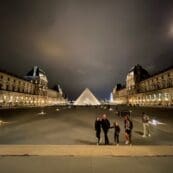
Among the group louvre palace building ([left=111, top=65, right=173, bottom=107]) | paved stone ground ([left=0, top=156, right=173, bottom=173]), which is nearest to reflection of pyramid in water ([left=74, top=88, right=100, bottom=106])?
louvre palace building ([left=111, top=65, right=173, bottom=107])

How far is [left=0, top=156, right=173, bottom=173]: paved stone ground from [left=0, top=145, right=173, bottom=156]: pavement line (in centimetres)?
55

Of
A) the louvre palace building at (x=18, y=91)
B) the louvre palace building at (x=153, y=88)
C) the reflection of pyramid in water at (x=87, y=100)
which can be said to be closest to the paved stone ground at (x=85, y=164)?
the louvre palace building at (x=153, y=88)

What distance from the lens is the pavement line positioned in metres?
9.62

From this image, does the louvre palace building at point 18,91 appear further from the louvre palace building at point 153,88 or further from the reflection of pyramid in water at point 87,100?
the louvre palace building at point 153,88

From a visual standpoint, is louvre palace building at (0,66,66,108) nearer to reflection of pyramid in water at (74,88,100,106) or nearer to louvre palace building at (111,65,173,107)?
reflection of pyramid in water at (74,88,100,106)

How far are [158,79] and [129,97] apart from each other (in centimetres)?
4699

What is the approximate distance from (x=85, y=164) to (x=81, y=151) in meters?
1.95

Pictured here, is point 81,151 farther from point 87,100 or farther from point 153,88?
point 87,100

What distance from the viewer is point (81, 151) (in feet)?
33.2

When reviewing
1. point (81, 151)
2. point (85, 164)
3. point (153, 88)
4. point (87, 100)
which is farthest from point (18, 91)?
point (85, 164)

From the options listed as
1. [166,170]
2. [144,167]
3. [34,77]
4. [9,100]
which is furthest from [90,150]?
[34,77]

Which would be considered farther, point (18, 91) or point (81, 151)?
point (18, 91)

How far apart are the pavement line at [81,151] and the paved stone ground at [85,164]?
0.55 m

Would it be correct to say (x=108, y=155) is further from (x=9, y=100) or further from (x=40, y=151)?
(x=9, y=100)
